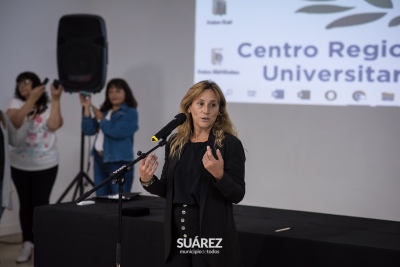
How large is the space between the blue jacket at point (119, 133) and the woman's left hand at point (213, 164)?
9.04ft

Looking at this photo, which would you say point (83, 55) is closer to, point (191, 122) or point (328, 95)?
point (328, 95)

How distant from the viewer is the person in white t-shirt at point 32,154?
4.98 metres

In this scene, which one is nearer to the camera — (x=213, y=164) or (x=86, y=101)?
(x=213, y=164)

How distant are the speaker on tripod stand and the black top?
2.74 metres

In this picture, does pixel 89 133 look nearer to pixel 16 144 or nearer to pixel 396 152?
pixel 16 144

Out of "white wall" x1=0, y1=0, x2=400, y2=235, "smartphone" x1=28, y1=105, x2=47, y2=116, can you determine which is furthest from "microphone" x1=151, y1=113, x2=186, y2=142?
"white wall" x1=0, y1=0, x2=400, y2=235

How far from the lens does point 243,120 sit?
5.80 metres

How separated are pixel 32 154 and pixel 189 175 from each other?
9.13 ft

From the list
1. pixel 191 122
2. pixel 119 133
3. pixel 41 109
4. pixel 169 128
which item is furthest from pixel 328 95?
pixel 169 128

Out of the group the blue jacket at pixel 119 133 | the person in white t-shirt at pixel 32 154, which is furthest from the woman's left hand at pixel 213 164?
the person in white t-shirt at pixel 32 154

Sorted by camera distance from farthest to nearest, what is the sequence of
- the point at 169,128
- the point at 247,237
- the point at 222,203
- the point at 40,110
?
1. the point at 40,110
2. the point at 247,237
3. the point at 222,203
4. the point at 169,128

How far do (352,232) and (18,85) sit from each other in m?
3.16

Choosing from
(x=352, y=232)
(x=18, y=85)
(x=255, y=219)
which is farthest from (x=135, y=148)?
(x=352, y=232)

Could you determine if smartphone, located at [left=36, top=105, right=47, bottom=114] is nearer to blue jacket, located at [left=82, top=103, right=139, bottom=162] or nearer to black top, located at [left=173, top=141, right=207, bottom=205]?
blue jacket, located at [left=82, top=103, right=139, bottom=162]
